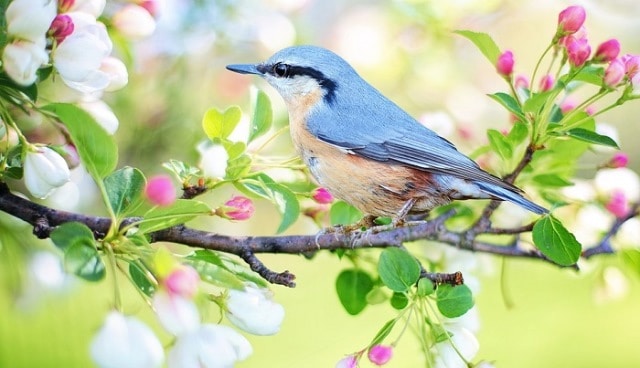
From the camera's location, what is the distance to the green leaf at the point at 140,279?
75 centimetres

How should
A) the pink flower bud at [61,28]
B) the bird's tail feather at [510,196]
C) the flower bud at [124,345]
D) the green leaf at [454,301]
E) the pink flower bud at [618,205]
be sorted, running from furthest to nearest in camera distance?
the pink flower bud at [618,205]
the bird's tail feather at [510,196]
the green leaf at [454,301]
the pink flower bud at [61,28]
the flower bud at [124,345]

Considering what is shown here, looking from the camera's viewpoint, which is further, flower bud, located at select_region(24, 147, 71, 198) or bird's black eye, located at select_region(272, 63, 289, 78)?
bird's black eye, located at select_region(272, 63, 289, 78)

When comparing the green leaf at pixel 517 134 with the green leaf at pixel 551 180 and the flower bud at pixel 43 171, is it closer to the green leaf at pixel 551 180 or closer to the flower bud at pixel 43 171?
the green leaf at pixel 551 180

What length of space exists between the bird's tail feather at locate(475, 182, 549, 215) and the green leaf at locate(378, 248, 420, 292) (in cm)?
18

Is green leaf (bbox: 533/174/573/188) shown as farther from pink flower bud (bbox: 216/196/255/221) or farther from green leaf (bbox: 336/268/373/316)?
pink flower bud (bbox: 216/196/255/221)

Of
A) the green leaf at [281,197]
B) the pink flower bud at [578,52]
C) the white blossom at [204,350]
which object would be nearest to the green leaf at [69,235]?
the white blossom at [204,350]

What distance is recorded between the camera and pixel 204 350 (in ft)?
2.41

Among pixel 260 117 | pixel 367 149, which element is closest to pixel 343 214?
pixel 367 149

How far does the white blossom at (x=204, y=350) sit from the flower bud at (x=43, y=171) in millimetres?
194

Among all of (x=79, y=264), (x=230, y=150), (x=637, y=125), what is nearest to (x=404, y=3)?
(x=230, y=150)

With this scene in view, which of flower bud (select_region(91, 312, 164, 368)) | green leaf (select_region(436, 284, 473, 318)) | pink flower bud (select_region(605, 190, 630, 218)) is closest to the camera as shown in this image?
flower bud (select_region(91, 312, 164, 368))

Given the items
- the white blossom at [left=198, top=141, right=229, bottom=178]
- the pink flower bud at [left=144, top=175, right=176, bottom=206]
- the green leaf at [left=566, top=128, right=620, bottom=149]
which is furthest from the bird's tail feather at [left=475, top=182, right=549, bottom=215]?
the pink flower bud at [left=144, top=175, right=176, bottom=206]

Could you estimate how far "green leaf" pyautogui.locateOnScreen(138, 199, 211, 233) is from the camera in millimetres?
764

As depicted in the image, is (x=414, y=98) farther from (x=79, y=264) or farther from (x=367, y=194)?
(x=79, y=264)
